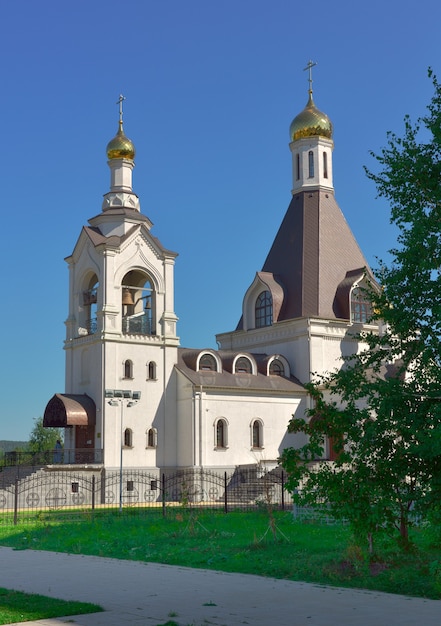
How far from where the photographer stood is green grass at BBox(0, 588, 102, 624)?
7898 mm

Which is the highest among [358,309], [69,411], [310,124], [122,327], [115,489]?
[310,124]

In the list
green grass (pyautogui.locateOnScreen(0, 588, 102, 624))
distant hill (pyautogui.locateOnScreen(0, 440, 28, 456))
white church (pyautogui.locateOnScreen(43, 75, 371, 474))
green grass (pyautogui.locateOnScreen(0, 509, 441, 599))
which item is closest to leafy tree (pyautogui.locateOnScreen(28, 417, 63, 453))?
distant hill (pyautogui.locateOnScreen(0, 440, 28, 456))

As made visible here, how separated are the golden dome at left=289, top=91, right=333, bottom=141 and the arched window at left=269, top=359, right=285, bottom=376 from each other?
11.4 metres

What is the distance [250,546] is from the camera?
523 inches

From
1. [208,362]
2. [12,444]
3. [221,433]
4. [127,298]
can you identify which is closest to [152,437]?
[221,433]

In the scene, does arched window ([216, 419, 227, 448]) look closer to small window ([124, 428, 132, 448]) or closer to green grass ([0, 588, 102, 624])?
small window ([124, 428, 132, 448])

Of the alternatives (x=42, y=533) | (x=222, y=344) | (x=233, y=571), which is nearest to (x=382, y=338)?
(x=233, y=571)

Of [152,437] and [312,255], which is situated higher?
[312,255]

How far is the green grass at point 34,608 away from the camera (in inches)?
311

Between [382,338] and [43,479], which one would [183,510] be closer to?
[43,479]

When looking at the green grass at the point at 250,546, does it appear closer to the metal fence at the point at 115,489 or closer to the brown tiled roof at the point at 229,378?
the metal fence at the point at 115,489

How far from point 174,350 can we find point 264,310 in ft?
18.2

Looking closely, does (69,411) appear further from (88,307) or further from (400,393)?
(400,393)

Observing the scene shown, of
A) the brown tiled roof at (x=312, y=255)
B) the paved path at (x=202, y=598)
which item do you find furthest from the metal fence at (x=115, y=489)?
the paved path at (x=202, y=598)
